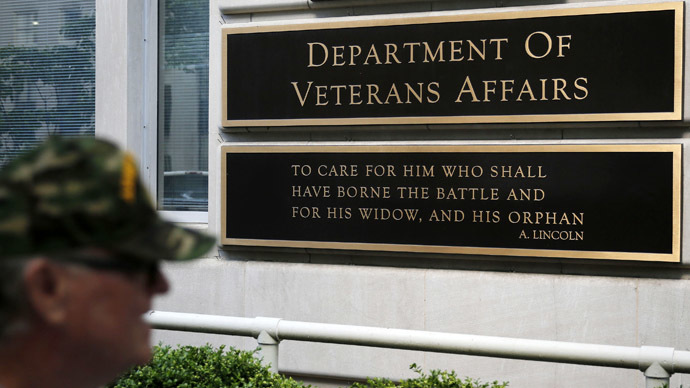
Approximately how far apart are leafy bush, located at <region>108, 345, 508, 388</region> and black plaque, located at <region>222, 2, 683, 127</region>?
2659 millimetres

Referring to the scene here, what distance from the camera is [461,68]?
7191 mm

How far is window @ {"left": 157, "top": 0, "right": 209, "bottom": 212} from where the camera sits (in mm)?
8516

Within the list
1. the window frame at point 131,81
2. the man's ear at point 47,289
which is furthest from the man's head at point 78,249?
the window frame at point 131,81

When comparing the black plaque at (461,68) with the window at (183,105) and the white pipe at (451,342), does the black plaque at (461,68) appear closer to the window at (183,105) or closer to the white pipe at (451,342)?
the window at (183,105)

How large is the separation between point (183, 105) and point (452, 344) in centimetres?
436

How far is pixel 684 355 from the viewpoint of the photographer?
→ 4598 millimetres

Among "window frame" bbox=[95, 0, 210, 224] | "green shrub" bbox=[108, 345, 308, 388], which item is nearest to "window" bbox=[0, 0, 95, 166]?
"window frame" bbox=[95, 0, 210, 224]

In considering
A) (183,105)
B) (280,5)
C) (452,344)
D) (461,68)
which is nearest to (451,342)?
(452,344)

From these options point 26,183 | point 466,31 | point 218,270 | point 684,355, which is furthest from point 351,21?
point 26,183

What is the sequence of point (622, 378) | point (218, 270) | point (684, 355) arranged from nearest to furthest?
point (684, 355)
point (622, 378)
point (218, 270)

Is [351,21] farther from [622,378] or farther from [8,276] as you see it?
[8,276]

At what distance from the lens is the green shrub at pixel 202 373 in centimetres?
511

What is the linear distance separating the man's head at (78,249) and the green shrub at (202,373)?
371 centimetres

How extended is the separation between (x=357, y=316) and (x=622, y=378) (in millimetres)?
2144
